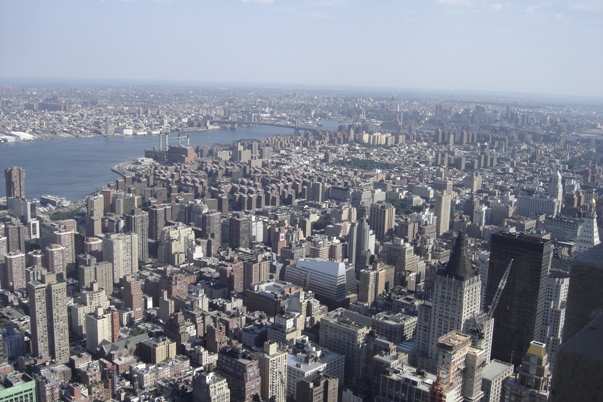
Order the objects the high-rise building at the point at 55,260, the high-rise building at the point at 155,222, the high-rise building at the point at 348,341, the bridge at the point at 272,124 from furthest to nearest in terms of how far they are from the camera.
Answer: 1. the bridge at the point at 272,124
2. the high-rise building at the point at 155,222
3. the high-rise building at the point at 55,260
4. the high-rise building at the point at 348,341

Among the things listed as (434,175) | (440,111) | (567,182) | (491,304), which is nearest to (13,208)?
(491,304)

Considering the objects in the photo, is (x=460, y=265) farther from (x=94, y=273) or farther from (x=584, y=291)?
(x=584, y=291)

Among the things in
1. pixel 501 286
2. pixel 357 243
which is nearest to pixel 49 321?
pixel 501 286

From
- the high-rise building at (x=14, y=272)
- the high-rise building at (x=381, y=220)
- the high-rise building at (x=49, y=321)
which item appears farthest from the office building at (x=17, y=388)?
the high-rise building at (x=381, y=220)

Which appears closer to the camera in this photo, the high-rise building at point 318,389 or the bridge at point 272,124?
the high-rise building at point 318,389

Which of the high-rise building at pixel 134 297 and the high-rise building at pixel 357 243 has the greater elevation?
the high-rise building at pixel 357 243

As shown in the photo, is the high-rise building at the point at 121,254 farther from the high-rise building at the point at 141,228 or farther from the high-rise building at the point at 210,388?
the high-rise building at the point at 210,388

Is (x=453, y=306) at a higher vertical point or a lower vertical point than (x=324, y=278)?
higher

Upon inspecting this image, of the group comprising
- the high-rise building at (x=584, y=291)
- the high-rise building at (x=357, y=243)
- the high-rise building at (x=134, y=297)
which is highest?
the high-rise building at (x=584, y=291)
